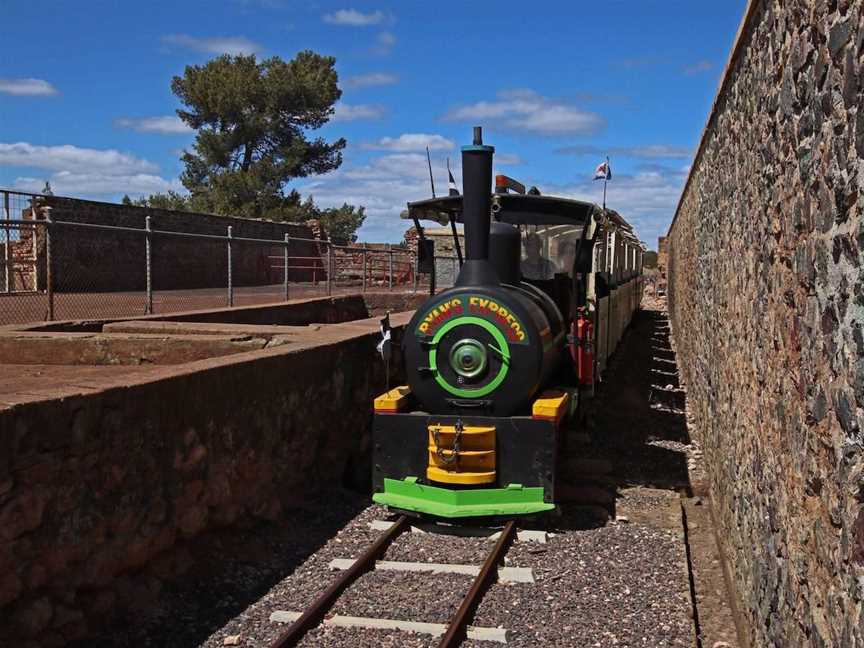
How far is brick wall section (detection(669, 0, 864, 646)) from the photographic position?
2646 millimetres

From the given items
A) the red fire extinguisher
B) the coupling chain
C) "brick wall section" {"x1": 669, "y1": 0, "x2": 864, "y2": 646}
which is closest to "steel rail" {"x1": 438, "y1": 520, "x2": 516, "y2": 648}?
the coupling chain

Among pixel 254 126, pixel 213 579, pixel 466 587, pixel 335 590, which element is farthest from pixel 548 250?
pixel 254 126

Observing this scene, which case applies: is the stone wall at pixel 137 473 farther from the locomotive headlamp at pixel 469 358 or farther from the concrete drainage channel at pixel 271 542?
the locomotive headlamp at pixel 469 358

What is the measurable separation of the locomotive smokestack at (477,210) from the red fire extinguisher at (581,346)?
113 centimetres

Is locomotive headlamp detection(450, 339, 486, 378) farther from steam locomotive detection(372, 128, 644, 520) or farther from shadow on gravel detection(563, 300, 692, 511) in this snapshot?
shadow on gravel detection(563, 300, 692, 511)

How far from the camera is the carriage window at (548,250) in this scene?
905 cm

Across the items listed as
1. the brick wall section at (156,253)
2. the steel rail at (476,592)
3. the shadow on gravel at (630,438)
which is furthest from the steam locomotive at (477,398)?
the brick wall section at (156,253)

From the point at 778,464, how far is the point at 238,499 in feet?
12.0

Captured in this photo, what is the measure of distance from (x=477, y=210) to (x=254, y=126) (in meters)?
39.7

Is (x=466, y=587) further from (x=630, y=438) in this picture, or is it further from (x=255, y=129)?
(x=255, y=129)

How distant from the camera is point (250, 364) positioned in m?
6.41

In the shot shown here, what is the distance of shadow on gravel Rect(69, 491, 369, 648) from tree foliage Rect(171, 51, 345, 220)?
128 feet

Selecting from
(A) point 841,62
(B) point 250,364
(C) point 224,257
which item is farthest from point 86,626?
(C) point 224,257

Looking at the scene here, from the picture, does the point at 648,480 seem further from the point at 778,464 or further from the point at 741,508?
the point at 778,464
